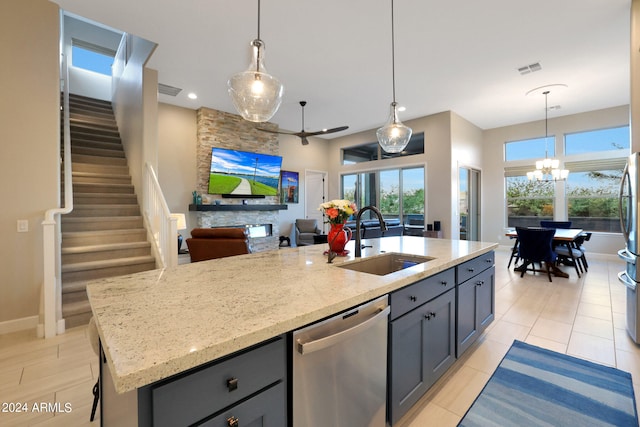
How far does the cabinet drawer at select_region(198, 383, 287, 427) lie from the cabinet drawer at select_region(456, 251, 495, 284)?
1621 millimetres

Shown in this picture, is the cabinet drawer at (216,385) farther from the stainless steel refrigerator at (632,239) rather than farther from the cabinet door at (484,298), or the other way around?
the stainless steel refrigerator at (632,239)

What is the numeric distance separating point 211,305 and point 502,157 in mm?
8754

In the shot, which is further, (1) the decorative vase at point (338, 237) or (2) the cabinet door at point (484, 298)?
(2) the cabinet door at point (484, 298)

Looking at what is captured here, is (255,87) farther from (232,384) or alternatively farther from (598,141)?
(598,141)

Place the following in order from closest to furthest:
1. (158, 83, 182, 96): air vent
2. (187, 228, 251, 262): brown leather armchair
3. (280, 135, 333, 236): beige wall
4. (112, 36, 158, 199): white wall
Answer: (187, 228, 251, 262): brown leather armchair
(112, 36, 158, 199): white wall
(158, 83, 182, 96): air vent
(280, 135, 333, 236): beige wall

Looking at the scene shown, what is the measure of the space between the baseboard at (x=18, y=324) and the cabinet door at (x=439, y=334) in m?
3.81

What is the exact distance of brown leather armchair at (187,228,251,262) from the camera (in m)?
3.70

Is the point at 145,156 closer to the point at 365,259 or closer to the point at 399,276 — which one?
the point at 365,259

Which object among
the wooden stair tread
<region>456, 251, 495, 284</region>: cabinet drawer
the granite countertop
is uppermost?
the granite countertop

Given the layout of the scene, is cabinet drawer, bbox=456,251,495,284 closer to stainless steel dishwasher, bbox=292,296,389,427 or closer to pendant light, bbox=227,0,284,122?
stainless steel dishwasher, bbox=292,296,389,427

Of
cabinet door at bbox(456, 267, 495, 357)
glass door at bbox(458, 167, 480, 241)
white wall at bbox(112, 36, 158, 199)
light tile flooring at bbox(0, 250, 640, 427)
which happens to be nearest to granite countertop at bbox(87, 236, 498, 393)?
cabinet door at bbox(456, 267, 495, 357)

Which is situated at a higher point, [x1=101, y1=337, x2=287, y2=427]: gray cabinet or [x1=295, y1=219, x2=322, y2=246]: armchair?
[x1=295, y1=219, x2=322, y2=246]: armchair

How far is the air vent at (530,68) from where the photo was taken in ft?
14.2

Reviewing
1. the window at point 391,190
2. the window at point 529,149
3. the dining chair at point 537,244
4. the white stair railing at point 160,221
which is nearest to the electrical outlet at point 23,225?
the white stair railing at point 160,221
